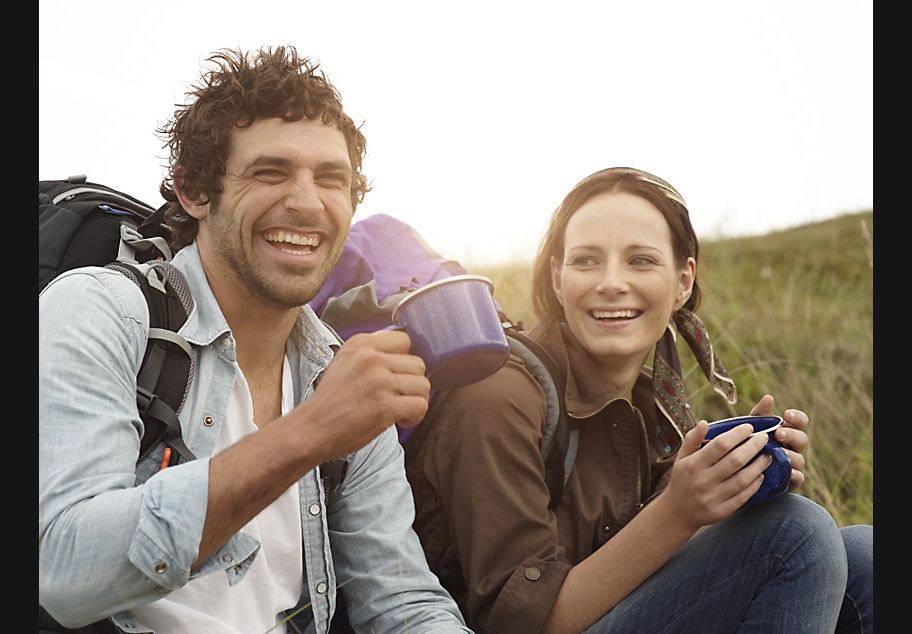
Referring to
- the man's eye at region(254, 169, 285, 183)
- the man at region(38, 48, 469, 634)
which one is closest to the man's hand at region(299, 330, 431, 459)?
the man at region(38, 48, 469, 634)

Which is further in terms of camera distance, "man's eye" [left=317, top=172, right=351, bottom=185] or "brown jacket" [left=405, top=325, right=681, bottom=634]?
"man's eye" [left=317, top=172, right=351, bottom=185]

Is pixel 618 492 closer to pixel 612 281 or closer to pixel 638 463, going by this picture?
pixel 638 463

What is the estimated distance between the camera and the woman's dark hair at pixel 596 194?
3.11 meters

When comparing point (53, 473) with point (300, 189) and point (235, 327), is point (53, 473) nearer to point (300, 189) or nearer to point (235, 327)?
point (235, 327)

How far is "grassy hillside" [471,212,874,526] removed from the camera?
Answer: 497 centimetres

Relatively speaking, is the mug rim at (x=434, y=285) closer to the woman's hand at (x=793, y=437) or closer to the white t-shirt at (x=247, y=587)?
the white t-shirt at (x=247, y=587)

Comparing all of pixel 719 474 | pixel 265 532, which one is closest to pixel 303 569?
pixel 265 532

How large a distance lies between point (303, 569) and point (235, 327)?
0.70m

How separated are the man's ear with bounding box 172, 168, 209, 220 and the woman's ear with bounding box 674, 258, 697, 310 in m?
1.60

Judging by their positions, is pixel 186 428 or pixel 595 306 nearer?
pixel 186 428

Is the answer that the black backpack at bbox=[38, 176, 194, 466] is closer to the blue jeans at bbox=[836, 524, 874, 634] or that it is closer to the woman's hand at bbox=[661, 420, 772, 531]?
the woman's hand at bbox=[661, 420, 772, 531]

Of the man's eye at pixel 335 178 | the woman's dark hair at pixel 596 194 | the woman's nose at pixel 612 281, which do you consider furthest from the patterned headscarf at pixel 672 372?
the man's eye at pixel 335 178

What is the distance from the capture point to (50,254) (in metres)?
2.44

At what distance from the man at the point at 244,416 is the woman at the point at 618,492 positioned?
7.7 inches
